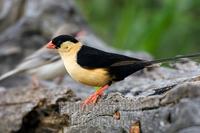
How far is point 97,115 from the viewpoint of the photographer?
417 centimetres

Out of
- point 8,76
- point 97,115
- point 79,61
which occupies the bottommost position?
point 97,115

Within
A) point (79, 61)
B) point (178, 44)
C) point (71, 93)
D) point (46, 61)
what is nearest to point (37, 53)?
point (46, 61)

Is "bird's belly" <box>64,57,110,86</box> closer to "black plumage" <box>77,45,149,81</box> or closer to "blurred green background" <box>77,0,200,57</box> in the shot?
"black plumage" <box>77,45,149,81</box>

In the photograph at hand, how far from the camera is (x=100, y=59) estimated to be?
4406 mm

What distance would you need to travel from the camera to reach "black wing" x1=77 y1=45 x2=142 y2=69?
4.30 metres

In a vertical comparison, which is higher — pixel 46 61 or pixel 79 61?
pixel 46 61

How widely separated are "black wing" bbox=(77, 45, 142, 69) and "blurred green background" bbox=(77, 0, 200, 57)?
3.64 meters

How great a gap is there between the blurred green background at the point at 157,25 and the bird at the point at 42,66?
3.27ft

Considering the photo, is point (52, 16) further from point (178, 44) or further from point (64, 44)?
point (64, 44)

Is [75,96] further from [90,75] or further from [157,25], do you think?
[157,25]

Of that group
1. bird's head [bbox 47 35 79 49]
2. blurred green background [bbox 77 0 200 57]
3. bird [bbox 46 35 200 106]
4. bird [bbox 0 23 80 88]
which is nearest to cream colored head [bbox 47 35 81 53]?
bird's head [bbox 47 35 79 49]

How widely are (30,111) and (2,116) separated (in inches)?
13.5

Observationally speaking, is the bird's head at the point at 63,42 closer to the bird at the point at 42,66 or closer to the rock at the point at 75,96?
the rock at the point at 75,96

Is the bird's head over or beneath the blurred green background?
beneath
